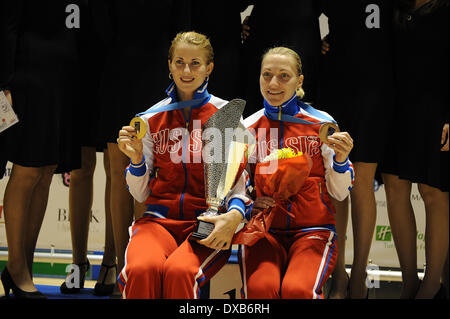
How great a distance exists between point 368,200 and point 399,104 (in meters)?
0.58

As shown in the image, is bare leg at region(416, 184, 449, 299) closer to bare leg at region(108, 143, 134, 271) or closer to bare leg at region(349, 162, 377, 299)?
bare leg at region(349, 162, 377, 299)

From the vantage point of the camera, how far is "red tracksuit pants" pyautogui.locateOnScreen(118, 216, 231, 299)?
2055 mm

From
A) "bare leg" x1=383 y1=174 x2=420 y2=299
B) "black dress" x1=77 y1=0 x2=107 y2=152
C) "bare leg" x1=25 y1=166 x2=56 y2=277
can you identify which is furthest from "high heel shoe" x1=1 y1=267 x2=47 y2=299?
"bare leg" x1=383 y1=174 x2=420 y2=299

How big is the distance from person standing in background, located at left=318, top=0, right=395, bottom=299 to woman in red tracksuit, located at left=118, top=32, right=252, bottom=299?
0.84m

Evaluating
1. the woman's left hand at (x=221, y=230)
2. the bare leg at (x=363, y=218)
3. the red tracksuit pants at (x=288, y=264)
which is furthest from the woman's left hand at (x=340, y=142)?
→ the bare leg at (x=363, y=218)

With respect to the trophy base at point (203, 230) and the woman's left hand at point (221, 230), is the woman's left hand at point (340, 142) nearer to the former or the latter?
the woman's left hand at point (221, 230)

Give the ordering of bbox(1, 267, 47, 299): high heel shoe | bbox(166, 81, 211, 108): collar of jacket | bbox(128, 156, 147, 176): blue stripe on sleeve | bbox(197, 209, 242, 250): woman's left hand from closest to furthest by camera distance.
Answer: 1. bbox(197, 209, 242, 250): woman's left hand
2. bbox(128, 156, 147, 176): blue stripe on sleeve
3. bbox(166, 81, 211, 108): collar of jacket
4. bbox(1, 267, 47, 299): high heel shoe

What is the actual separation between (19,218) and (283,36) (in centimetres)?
179

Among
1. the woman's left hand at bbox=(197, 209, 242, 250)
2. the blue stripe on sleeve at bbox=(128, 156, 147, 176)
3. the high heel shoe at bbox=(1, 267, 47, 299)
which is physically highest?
the blue stripe on sleeve at bbox=(128, 156, 147, 176)

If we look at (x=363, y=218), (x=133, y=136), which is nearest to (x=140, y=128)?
(x=133, y=136)

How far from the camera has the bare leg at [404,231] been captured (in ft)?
9.87

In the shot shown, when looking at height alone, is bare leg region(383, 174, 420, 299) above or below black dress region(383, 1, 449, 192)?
below

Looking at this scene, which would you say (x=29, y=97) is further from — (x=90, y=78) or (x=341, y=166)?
(x=341, y=166)

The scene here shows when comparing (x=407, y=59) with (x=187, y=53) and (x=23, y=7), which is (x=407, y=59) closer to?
(x=187, y=53)
